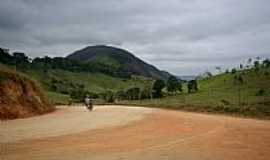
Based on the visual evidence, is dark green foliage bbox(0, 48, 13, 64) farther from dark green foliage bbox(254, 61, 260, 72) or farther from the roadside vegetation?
dark green foliage bbox(254, 61, 260, 72)

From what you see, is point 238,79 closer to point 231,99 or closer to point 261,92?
point 261,92

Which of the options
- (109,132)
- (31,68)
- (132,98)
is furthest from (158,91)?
(109,132)

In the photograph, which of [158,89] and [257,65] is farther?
[257,65]

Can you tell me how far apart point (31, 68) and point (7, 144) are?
4300 inches

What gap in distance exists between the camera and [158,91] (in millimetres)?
84188

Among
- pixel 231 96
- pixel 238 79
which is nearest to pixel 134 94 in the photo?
pixel 238 79

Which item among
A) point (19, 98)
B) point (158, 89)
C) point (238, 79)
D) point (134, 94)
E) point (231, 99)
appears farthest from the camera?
point (134, 94)

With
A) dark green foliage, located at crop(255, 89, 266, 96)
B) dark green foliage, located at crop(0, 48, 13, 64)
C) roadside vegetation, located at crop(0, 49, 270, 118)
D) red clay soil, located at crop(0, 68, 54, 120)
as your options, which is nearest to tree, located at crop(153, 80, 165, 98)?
roadside vegetation, located at crop(0, 49, 270, 118)

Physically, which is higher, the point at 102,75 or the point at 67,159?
the point at 102,75

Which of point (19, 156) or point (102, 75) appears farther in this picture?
point (102, 75)

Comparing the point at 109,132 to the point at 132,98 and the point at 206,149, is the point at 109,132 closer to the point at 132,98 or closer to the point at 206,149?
the point at 206,149

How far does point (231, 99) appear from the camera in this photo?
5794 centimetres

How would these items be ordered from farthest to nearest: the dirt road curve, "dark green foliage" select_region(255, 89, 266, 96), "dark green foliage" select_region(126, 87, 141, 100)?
"dark green foliage" select_region(126, 87, 141, 100) < "dark green foliage" select_region(255, 89, 266, 96) < the dirt road curve

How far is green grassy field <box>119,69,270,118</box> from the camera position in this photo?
4253 centimetres
